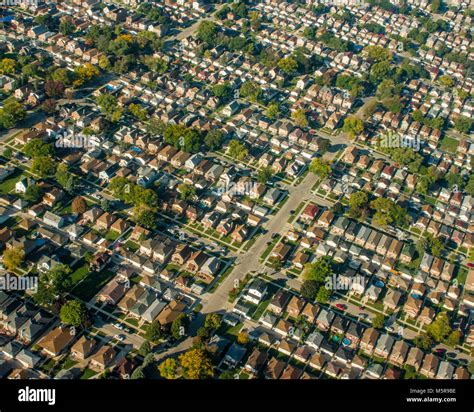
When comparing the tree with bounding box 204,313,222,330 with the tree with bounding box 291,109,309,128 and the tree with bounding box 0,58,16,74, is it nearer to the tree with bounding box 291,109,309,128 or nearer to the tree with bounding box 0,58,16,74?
the tree with bounding box 291,109,309,128

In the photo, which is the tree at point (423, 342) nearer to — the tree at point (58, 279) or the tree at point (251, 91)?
the tree at point (58, 279)

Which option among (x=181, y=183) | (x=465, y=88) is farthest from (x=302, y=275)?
(x=465, y=88)

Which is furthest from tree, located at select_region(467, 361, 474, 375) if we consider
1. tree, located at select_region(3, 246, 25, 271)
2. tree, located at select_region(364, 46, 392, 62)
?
tree, located at select_region(364, 46, 392, 62)

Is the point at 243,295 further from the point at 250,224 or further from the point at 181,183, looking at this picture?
the point at 181,183

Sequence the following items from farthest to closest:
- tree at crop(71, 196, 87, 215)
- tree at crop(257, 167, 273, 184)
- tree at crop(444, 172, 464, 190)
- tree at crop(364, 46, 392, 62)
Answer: tree at crop(364, 46, 392, 62) < tree at crop(444, 172, 464, 190) < tree at crop(257, 167, 273, 184) < tree at crop(71, 196, 87, 215)

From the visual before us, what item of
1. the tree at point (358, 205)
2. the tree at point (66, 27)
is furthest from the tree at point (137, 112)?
the tree at point (358, 205)

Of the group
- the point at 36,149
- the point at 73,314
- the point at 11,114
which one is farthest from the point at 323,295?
the point at 11,114
